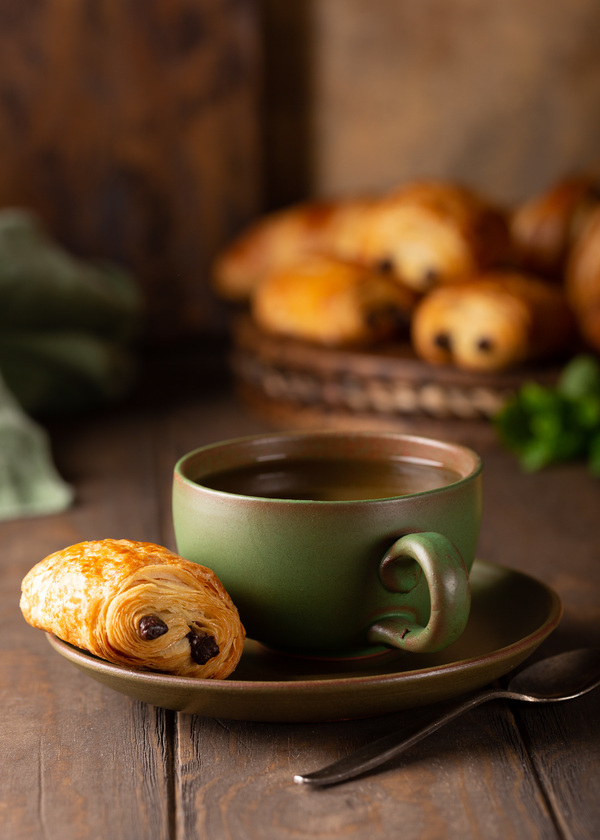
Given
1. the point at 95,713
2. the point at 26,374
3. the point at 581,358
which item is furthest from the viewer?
the point at 26,374

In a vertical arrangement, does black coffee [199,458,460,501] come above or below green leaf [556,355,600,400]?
above

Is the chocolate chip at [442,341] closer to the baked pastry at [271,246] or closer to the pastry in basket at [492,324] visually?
the pastry in basket at [492,324]

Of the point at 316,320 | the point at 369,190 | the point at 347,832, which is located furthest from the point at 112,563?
the point at 369,190

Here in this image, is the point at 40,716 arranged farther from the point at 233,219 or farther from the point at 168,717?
the point at 233,219

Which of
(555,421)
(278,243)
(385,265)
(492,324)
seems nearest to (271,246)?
(278,243)

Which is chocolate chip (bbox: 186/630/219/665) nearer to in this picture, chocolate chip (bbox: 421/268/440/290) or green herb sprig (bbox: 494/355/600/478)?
green herb sprig (bbox: 494/355/600/478)

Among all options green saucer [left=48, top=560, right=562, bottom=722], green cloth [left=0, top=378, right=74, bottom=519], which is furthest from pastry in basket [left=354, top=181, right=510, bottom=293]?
green saucer [left=48, top=560, right=562, bottom=722]
